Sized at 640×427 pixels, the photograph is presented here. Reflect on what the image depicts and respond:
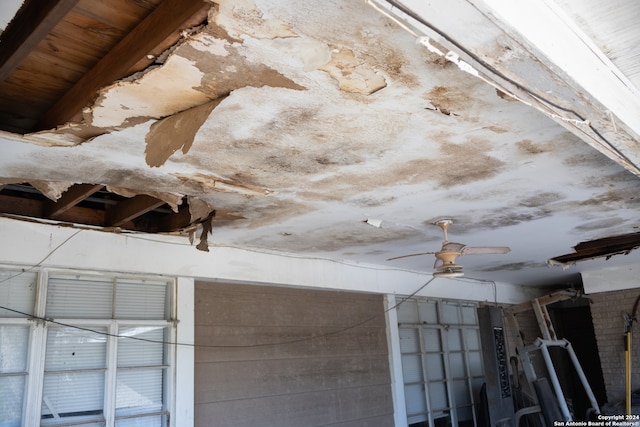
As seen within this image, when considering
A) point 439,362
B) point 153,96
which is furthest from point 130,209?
point 439,362

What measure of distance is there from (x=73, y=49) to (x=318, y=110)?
103 cm

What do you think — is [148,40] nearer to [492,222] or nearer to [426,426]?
[492,222]

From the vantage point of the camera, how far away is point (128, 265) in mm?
4410

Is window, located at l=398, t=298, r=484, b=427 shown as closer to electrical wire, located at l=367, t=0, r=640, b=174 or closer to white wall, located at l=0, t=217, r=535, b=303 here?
white wall, located at l=0, t=217, r=535, b=303

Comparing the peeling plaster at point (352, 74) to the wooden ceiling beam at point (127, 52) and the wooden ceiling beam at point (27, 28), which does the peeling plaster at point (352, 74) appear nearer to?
the wooden ceiling beam at point (127, 52)

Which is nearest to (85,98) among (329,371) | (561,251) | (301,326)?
(301,326)

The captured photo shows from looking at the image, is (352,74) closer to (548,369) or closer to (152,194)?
(152,194)

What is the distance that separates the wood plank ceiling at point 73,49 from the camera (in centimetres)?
173

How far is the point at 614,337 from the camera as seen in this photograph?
8.09 metres

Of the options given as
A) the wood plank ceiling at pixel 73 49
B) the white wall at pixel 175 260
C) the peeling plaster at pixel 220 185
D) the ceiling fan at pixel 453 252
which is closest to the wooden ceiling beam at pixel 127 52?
the wood plank ceiling at pixel 73 49

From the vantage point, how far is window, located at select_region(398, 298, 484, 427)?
22.9ft

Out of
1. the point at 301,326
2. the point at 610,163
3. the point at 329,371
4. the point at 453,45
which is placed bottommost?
the point at 329,371

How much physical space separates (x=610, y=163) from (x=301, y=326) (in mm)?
3595

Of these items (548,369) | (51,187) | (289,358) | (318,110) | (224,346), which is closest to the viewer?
(318,110)
